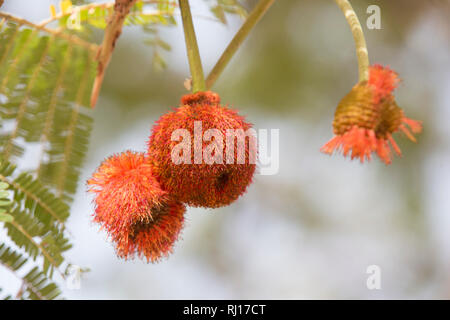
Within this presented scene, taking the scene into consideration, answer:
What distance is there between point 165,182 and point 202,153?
0.13m

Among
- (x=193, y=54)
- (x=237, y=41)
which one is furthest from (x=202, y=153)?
(x=237, y=41)

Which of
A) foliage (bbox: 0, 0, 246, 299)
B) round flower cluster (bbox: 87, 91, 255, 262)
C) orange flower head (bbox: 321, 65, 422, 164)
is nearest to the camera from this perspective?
orange flower head (bbox: 321, 65, 422, 164)

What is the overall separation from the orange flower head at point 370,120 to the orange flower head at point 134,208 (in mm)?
396

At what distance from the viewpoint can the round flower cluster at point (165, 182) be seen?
39.0 inches

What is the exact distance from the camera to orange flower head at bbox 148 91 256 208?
0.98 metres

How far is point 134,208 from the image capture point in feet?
3.51

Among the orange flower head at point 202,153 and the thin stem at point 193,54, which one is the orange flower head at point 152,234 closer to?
the orange flower head at point 202,153

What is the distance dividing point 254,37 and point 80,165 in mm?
2119

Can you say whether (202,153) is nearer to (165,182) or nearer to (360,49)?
(165,182)

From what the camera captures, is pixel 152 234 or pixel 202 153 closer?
pixel 202 153

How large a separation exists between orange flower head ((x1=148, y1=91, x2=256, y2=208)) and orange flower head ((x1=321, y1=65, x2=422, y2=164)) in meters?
0.19
